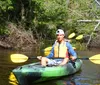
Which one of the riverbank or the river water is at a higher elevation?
the riverbank

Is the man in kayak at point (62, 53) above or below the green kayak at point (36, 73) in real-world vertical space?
above

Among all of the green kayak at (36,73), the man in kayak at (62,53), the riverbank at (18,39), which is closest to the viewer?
the green kayak at (36,73)

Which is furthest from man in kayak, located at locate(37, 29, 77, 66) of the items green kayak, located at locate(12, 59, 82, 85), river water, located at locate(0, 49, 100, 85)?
river water, located at locate(0, 49, 100, 85)

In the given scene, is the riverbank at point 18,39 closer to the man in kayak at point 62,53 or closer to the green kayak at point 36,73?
the man in kayak at point 62,53

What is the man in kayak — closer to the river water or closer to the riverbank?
the river water

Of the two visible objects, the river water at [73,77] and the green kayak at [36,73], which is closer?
the green kayak at [36,73]

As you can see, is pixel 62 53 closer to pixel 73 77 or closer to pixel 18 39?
pixel 73 77

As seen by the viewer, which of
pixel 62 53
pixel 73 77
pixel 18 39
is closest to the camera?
pixel 62 53

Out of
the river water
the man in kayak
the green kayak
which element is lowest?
the river water

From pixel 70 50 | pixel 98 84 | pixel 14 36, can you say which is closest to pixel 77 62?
pixel 70 50

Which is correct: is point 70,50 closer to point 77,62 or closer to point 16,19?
point 77,62

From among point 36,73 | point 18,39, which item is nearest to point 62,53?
point 36,73

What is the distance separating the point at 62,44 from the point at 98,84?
5.52 feet

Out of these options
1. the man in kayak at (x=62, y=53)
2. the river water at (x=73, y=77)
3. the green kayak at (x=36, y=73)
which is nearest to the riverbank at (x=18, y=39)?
the river water at (x=73, y=77)
